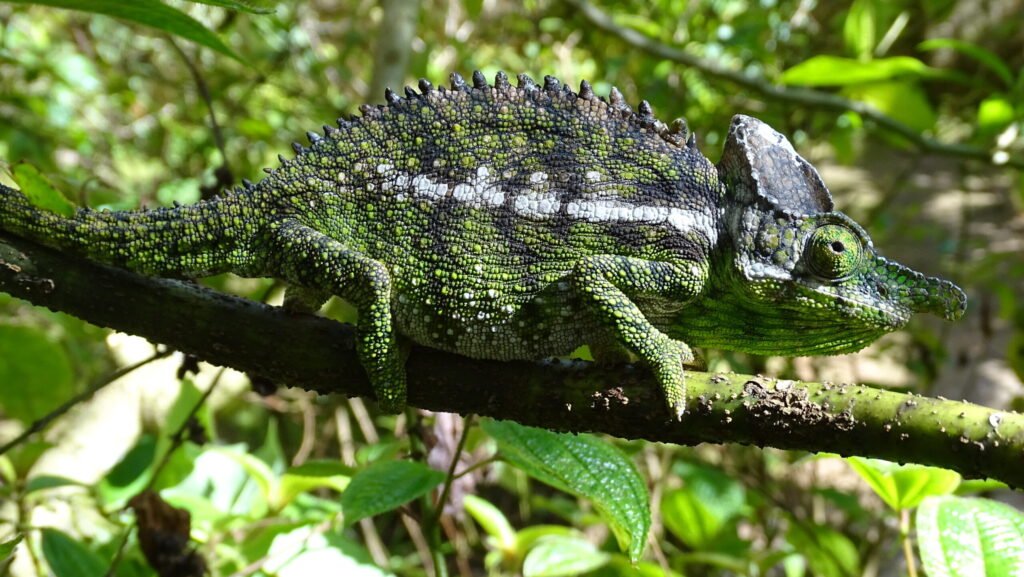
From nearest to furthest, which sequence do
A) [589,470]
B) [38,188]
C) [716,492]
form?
[589,470]
[38,188]
[716,492]

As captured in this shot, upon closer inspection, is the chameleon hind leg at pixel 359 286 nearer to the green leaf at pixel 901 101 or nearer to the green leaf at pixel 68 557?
the green leaf at pixel 68 557

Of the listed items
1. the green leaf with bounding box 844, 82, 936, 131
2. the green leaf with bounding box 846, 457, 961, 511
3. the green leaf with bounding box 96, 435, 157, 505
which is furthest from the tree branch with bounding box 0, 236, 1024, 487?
the green leaf with bounding box 844, 82, 936, 131

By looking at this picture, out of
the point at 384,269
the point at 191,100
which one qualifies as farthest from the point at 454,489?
the point at 191,100

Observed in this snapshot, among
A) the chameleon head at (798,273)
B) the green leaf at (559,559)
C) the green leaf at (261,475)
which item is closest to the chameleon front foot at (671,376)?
A: the chameleon head at (798,273)

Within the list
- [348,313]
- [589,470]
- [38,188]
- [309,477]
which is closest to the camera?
[589,470]

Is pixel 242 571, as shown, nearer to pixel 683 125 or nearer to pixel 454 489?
pixel 454 489

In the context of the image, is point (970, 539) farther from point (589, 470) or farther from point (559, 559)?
point (559, 559)

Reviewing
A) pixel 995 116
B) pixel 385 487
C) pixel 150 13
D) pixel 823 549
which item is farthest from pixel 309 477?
pixel 995 116

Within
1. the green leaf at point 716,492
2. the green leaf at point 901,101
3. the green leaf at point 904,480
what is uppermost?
the green leaf at point 901,101
